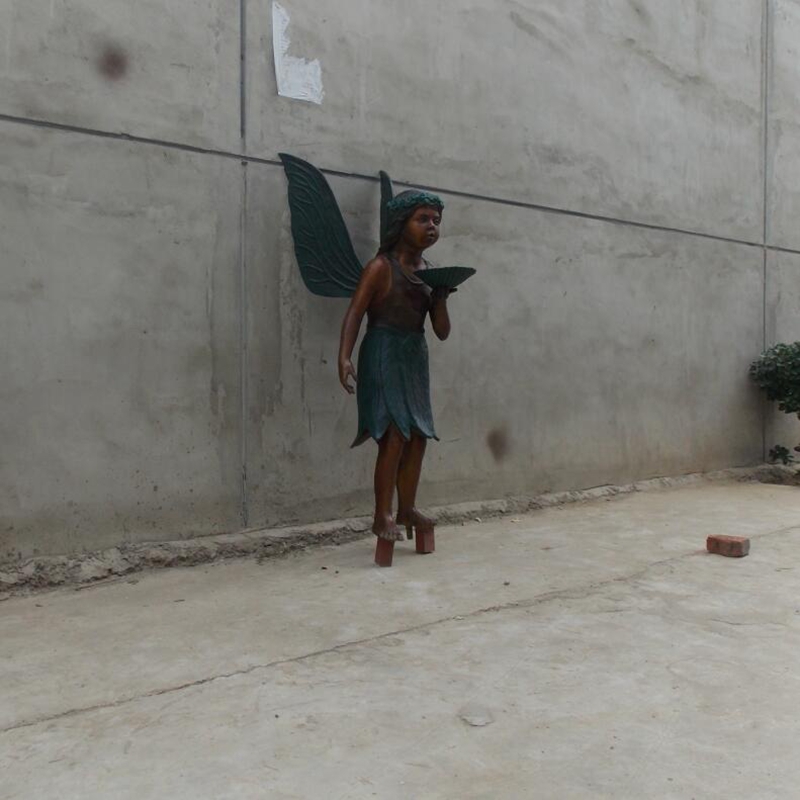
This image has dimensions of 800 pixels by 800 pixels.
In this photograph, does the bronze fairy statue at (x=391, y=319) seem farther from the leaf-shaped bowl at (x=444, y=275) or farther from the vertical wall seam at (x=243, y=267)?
the vertical wall seam at (x=243, y=267)

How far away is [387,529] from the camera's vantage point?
11.6 feet

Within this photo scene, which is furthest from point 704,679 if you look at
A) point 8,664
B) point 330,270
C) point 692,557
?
point 330,270

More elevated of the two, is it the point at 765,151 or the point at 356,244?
the point at 765,151

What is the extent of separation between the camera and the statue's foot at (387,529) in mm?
3529

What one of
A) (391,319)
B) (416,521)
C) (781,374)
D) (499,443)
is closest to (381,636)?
(416,521)

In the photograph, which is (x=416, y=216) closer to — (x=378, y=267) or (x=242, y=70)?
(x=378, y=267)

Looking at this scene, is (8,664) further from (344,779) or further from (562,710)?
(562,710)

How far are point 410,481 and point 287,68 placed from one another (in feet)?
6.87

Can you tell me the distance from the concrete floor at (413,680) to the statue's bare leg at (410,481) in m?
0.17

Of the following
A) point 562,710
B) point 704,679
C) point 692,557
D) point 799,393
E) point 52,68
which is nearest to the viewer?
point 562,710

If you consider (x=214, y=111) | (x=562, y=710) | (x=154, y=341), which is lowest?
(x=562, y=710)

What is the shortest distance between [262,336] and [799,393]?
4452mm

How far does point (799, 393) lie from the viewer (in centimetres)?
623

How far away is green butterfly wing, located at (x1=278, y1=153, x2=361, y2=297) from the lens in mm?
3832
